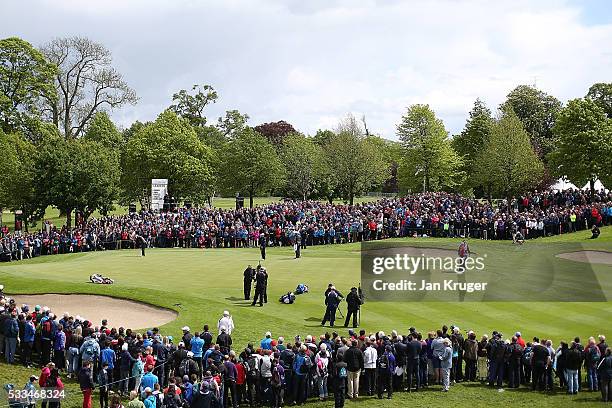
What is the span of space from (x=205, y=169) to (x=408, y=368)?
57312 mm

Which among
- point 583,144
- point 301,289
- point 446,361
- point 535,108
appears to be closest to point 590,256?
point 301,289

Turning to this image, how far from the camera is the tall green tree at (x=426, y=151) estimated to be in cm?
8212

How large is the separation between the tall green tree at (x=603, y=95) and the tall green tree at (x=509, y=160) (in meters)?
29.3

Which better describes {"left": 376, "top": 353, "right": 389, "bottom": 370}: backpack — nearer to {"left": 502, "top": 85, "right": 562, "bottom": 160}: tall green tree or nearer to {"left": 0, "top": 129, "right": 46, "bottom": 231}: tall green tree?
{"left": 0, "top": 129, "right": 46, "bottom": 231}: tall green tree

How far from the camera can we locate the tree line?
59.9m

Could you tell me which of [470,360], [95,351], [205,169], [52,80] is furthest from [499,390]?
[52,80]

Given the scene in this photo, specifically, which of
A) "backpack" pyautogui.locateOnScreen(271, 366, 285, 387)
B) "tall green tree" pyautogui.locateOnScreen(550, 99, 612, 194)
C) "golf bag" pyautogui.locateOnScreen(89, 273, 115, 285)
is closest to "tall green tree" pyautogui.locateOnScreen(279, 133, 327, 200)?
"tall green tree" pyautogui.locateOnScreen(550, 99, 612, 194)

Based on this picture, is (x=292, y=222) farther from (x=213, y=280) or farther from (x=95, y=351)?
(x=95, y=351)

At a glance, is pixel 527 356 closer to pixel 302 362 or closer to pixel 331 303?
pixel 302 362

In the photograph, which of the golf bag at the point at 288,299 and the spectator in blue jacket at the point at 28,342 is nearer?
the spectator in blue jacket at the point at 28,342

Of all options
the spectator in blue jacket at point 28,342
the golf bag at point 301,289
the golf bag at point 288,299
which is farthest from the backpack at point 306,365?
the golf bag at point 301,289

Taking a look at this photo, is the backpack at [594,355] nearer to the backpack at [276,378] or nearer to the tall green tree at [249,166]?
the backpack at [276,378]

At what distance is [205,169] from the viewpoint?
76.6 metres

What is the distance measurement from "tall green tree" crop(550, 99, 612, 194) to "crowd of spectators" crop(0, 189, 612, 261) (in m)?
8.18
